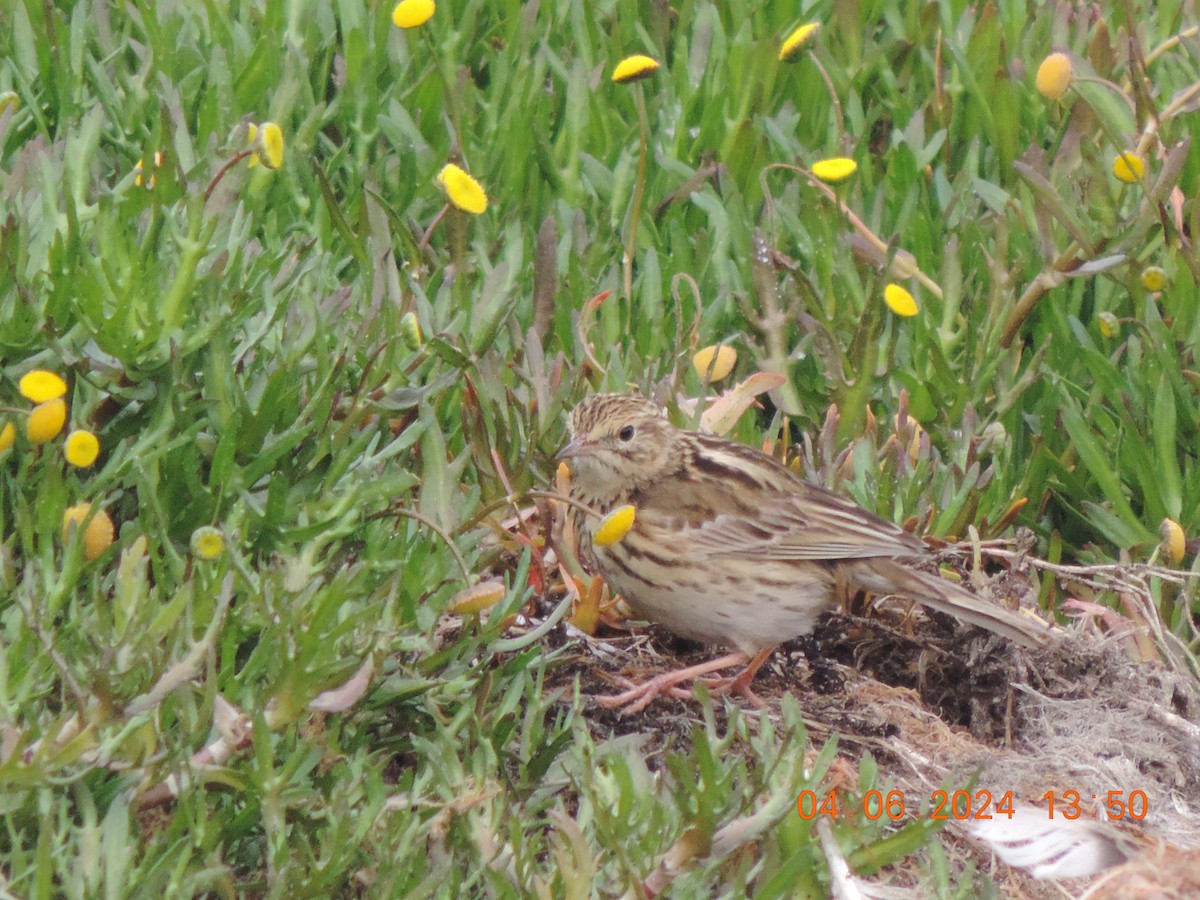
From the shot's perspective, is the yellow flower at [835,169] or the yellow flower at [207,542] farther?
the yellow flower at [835,169]

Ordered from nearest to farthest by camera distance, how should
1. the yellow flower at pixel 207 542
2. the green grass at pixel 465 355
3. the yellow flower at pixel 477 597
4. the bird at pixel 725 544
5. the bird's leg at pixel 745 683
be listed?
the green grass at pixel 465 355 → the yellow flower at pixel 207 542 → the yellow flower at pixel 477 597 → the bird's leg at pixel 745 683 → the bird at pixel 725 544

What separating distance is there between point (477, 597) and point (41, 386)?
112 centimetres

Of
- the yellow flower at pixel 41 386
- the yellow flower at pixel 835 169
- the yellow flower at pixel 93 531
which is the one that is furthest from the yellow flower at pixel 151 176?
the yellow flower at pixel 835 169

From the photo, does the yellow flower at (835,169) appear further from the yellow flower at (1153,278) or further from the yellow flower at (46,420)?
the yellow flower at (46,420)

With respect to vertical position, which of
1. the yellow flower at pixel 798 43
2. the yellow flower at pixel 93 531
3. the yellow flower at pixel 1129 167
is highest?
the yellow flower at pixel 93 531

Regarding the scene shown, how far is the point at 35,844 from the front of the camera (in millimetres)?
3160

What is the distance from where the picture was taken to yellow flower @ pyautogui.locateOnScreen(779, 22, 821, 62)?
6.42m

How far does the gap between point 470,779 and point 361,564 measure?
52cm

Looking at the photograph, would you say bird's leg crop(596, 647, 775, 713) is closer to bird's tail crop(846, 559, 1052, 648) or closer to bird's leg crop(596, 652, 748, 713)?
bird's leg crop(596, 652, 748, 713)

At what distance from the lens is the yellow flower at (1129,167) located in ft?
19.3

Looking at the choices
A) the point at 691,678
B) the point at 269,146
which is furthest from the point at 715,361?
the point at 269,146

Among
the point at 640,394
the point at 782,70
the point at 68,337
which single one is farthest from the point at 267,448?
the point at 782,70
